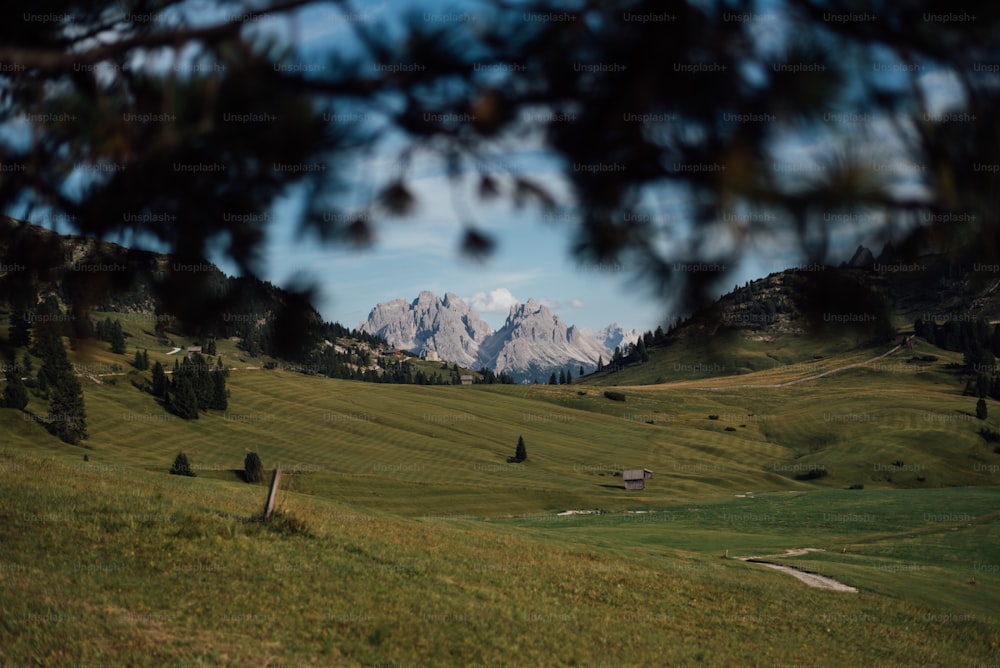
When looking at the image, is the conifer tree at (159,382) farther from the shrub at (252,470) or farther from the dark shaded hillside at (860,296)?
the dark shaded hillside at (860,296)

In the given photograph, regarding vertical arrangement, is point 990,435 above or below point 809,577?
above

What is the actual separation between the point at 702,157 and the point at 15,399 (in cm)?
12094

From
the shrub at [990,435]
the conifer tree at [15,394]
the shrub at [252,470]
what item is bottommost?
the shrub at [252,470]

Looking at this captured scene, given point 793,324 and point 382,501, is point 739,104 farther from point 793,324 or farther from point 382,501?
point 382,501

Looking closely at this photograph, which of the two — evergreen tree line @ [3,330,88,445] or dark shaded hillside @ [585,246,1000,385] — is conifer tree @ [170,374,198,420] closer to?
evergreen tree line @ [3,330,88,445]

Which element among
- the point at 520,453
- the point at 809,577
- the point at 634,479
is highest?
the point at 809,577

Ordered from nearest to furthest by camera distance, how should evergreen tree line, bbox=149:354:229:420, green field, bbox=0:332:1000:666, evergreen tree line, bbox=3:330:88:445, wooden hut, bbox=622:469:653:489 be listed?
green field, bbox=0:332:1000:666 < evergreen tree line, bbox=3:330:88:445 < wooden hut, bbox=622:469:653:489 < evergreen tree line, bbox=149:354:229:420

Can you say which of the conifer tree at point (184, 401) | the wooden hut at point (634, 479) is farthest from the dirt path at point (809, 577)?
the conifer tree at point (184, 401)

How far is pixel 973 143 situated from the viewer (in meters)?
3.85

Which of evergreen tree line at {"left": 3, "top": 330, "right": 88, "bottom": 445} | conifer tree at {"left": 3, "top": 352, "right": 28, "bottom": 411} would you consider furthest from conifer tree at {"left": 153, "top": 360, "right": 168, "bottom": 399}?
conifer tree at {"left": 3, "top": 352, "right": 28, "bottom": 411}

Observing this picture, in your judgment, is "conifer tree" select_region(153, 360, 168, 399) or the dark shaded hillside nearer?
the dark shaded hillside

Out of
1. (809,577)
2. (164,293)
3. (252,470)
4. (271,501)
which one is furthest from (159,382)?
(164,293)

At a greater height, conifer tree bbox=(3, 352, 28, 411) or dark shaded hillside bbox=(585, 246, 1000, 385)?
dark shaded hillside bbox=(585, 246, 1000, 385)

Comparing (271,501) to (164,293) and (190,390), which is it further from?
(190,390)
